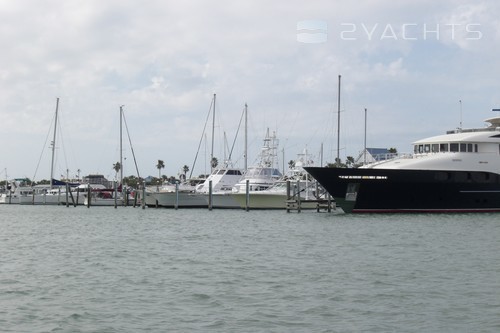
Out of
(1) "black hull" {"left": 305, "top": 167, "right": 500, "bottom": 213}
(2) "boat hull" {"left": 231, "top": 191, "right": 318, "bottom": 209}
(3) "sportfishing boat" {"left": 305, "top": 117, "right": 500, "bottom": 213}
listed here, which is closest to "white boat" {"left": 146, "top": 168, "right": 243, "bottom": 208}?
(2) "boat hull" {"left": 231, "top": 191, "right": 318, "bottom": 209}

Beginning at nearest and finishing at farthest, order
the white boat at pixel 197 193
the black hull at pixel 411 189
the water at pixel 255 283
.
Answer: the water at pixel 255 283, the black hull at pixel 411 189, the white boat at pixel 197 193

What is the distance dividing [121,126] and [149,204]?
14571 mm

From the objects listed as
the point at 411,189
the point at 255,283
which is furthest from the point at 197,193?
the point at 255,283

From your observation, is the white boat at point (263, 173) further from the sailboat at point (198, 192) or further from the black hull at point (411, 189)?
the black hull at point (411, 189)

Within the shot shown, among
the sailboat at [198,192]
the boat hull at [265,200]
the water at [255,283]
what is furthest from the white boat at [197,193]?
the water at [255,283]

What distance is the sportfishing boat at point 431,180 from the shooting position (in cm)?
4822

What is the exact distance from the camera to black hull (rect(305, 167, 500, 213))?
48188 mm

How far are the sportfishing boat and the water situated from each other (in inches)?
533

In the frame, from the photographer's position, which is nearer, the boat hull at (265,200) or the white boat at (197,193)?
the boat hull at (265,200)

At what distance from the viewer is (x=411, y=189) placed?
48.3 metres

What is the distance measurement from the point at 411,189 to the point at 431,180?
150 centimetres

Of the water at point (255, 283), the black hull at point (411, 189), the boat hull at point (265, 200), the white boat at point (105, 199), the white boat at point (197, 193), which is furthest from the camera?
the white boat at point (105, 199)

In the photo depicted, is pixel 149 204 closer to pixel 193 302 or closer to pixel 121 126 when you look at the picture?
pixel 121 126

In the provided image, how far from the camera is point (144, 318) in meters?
14.5
